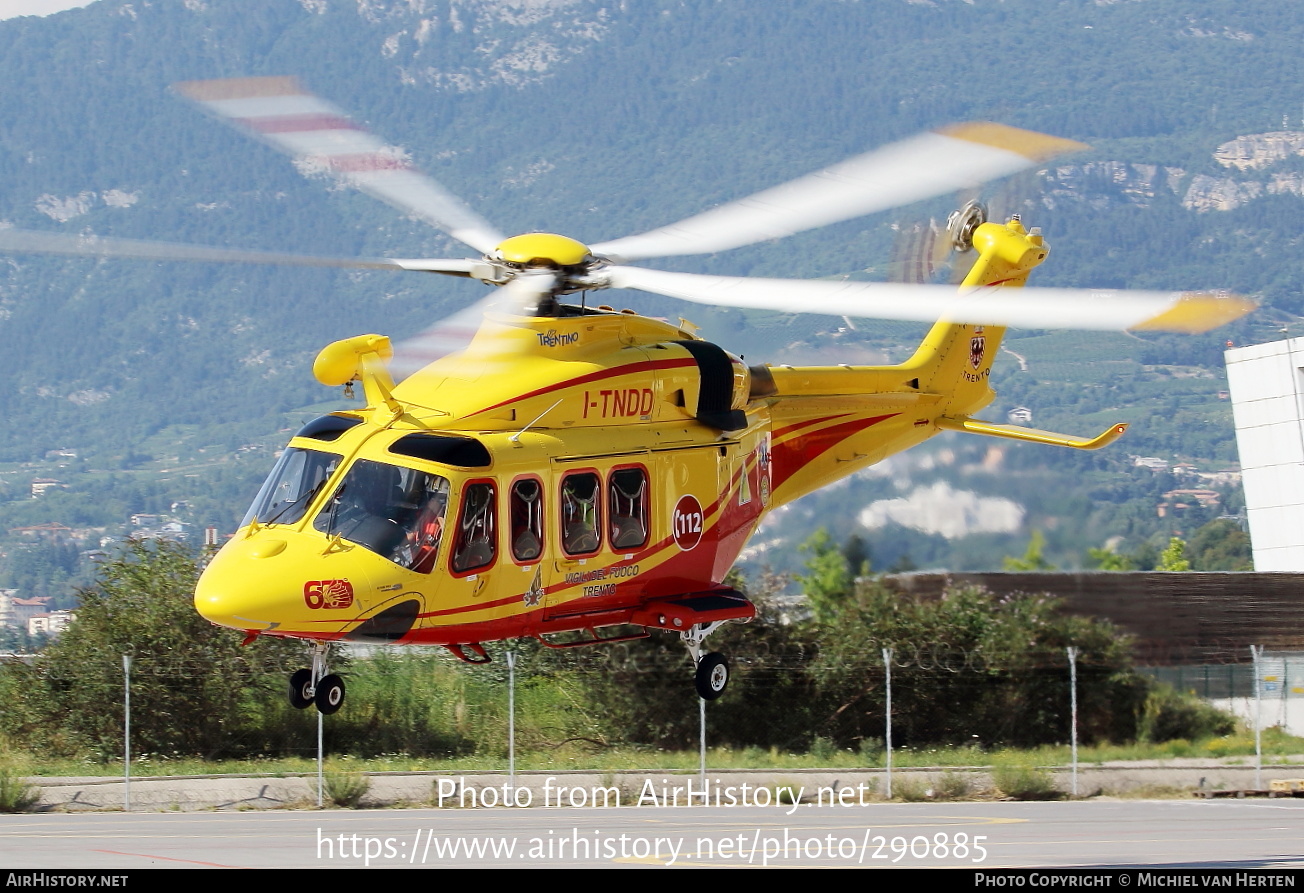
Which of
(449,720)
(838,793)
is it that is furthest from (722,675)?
(449,720)

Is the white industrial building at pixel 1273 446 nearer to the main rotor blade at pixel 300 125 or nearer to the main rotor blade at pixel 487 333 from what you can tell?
the main rotor blade at pixel 487 333

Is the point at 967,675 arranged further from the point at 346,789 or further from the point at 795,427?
the point at 795,427

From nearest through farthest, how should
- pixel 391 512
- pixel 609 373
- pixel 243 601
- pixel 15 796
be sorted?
pixel 243 601
pixel 391 512
pixel 609 373
pixel 15 796

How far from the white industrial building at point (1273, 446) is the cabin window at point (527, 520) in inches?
1517

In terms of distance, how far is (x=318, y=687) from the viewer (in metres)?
15.5

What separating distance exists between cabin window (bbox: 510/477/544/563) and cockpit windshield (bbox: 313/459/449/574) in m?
0.79

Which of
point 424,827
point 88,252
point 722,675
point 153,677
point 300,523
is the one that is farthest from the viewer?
point 153,677

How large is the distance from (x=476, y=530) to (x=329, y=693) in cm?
194

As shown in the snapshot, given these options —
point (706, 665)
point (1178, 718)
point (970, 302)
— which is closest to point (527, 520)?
point (706, 665)

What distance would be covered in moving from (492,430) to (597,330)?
1662 millimetres

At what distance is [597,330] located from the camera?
17.0 m

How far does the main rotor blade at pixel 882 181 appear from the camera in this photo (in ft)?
51.0

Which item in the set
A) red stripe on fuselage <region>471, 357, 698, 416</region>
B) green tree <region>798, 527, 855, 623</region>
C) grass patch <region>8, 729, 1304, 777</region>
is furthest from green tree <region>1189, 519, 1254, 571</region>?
red stripe on fuselage <region>471, 357, 698, 416</region>

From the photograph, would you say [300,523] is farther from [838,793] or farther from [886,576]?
[886,576]
